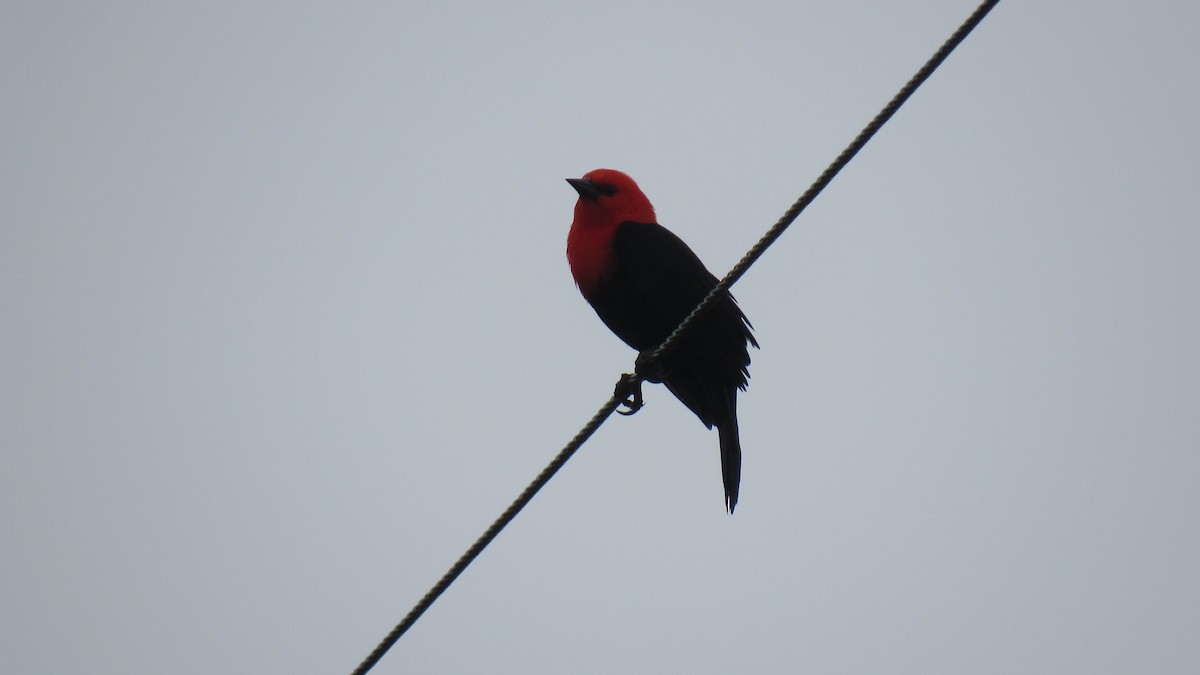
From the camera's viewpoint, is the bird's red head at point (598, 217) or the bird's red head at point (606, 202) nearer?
the bird's red head at point (598, 217)

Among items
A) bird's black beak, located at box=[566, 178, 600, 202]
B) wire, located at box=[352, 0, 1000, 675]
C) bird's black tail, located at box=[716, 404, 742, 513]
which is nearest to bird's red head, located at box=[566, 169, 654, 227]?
bird's black beak, located at box=[566, 178, 600, 202]

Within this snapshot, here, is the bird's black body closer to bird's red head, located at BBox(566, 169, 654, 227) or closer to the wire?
bird's red head, located at BBox(566, 169, 654, 227)

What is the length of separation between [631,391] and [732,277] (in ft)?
5.33

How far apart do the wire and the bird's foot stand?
1.24m

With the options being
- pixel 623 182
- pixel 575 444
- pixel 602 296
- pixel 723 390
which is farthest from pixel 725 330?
pixel 575 444

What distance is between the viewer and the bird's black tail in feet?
15.3

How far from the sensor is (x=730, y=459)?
4.74 meters

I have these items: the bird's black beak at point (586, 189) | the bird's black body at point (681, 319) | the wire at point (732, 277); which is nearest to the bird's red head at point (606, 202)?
the bird's black beak at point (586, 189)

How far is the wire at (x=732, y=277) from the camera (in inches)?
100

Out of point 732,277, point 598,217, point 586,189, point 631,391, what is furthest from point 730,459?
point 732,277

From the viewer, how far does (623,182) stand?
17.9 feet

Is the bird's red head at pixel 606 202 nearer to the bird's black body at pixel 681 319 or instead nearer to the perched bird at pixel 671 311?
the perched bird at pixel 671 311

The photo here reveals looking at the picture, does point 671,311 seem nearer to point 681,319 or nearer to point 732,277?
point 681,319

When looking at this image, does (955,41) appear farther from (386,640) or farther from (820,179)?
(386,640)
